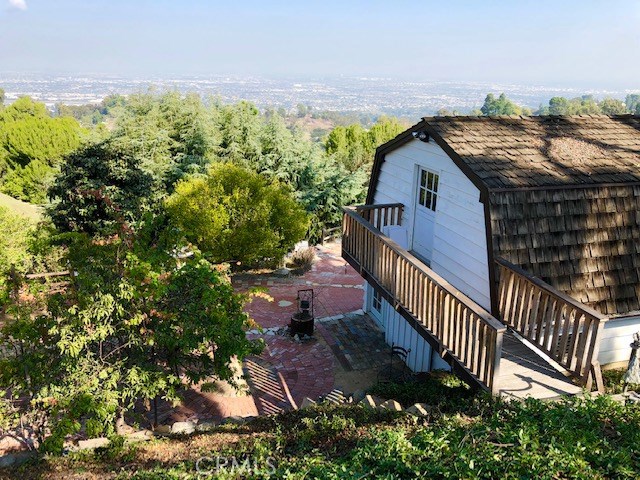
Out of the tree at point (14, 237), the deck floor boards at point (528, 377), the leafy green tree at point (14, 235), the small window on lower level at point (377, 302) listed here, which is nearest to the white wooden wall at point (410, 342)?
the small window on lower level at point (377, 302)

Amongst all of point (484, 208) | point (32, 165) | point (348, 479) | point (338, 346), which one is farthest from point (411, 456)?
point (32, 165)

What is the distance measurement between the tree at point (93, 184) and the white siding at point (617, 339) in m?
14.5

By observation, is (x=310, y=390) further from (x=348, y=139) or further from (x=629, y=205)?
(x=348, y=139)

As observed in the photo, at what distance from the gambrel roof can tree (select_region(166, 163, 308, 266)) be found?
7.20m

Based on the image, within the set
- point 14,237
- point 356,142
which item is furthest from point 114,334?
point 356,142

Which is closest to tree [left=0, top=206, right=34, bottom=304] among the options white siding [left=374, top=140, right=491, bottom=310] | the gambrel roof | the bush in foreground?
the bush in foreground

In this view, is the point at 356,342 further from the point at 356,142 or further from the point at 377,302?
the point at 356,142

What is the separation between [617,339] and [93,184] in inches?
635

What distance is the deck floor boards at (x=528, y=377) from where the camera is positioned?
5746mm

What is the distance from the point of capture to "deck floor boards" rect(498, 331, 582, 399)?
575 centimetres

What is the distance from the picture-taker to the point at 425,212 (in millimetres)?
8688

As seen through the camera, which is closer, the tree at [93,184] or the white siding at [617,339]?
the white siding at [617,339]

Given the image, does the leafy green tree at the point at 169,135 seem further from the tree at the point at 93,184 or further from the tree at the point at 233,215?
the tree at the point at 233,215

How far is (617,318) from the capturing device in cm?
649
